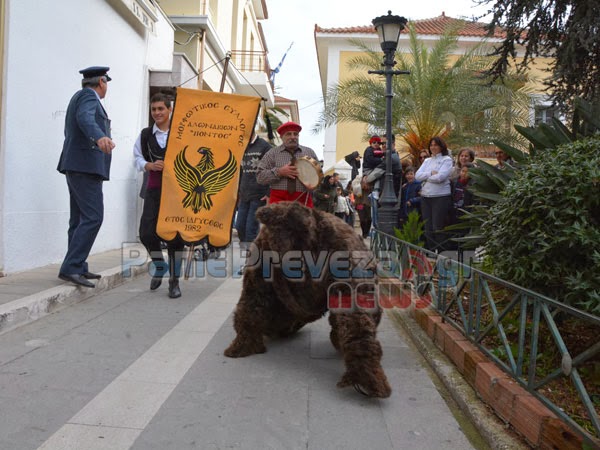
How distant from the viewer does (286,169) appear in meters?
5.05

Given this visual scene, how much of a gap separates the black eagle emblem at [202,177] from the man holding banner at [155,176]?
22 centimetres

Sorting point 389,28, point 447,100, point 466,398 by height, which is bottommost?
point 466,398

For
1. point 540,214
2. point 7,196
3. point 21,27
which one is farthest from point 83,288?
point 540,214

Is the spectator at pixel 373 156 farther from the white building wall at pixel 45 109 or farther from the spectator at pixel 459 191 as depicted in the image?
the white building wall at pixel 45 109

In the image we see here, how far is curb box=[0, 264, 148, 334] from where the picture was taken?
A: 13.8 feet

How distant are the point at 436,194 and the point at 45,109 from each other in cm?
512

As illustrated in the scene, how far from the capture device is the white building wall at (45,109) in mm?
5797

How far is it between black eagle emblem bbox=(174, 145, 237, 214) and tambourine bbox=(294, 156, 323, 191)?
101 centimetres

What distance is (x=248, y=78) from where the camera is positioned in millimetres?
20188

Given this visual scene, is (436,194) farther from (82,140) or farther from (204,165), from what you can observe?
(82,140)

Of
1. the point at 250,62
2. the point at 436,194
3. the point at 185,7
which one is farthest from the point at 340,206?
the point at 250,62

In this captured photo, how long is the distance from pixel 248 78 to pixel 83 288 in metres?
16.0

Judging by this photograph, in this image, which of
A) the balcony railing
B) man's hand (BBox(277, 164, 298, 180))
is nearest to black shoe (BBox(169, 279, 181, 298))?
man's hand (BBox(277, 164, 298, 180))

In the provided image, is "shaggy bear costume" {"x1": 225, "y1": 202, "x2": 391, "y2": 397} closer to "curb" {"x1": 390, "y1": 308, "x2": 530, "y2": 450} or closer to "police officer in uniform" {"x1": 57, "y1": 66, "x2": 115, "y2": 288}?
"curb" {"x1": 390, "y1": 308, "x2": 530, "y2": 450}
